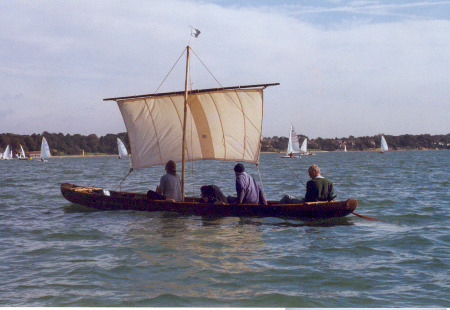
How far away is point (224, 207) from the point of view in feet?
48.9

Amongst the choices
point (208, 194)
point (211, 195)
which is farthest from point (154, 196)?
point (211, 195)

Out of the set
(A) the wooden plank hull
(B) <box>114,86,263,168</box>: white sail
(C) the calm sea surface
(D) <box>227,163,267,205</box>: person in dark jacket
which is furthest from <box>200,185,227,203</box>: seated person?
(B) <box>114,86,263,168</box>: white sail

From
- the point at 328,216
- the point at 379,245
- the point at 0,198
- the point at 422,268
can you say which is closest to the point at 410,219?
the point at 328,216

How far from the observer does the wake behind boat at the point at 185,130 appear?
17.0m

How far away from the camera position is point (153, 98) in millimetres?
18125

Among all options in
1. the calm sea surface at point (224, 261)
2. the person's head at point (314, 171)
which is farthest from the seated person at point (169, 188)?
the person's head at point (314, 171)

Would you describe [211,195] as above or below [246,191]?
below

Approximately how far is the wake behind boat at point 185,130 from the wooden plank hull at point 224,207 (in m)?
0.04

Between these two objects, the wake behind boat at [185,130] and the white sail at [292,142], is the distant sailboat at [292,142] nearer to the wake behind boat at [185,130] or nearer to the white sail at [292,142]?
the white sail at [292,142]

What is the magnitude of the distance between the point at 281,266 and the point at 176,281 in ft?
7.15

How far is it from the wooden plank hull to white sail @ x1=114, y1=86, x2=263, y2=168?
2107 mm

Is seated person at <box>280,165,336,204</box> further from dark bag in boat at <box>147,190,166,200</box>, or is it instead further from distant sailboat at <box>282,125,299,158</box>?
distant sailboat at <box>282,125,299,158</box>

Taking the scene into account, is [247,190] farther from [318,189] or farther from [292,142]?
[292,142]

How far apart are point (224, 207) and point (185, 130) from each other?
3826 millimetres
